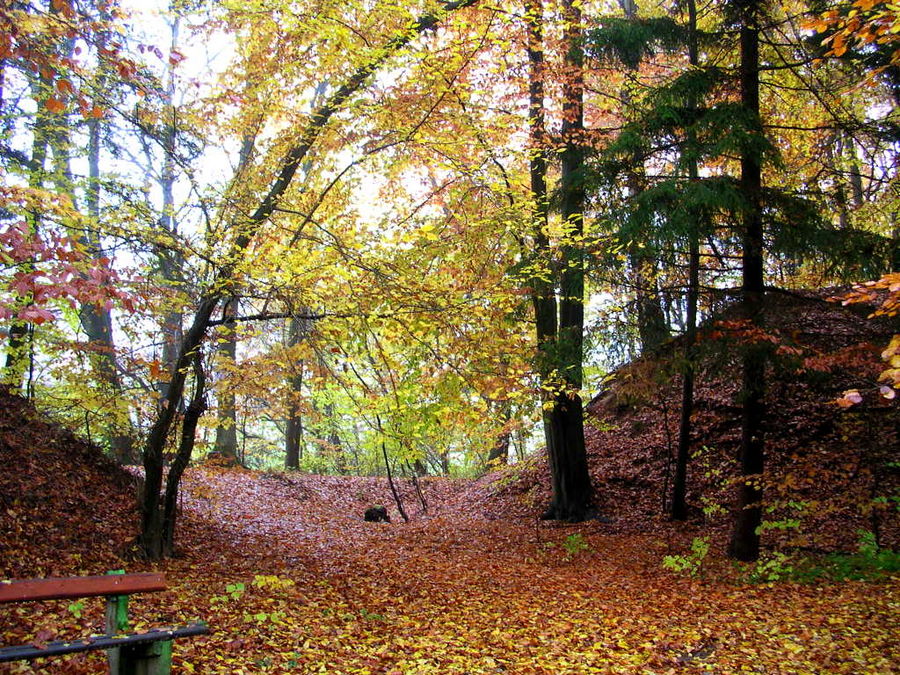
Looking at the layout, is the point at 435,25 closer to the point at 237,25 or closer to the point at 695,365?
the point at 237,25

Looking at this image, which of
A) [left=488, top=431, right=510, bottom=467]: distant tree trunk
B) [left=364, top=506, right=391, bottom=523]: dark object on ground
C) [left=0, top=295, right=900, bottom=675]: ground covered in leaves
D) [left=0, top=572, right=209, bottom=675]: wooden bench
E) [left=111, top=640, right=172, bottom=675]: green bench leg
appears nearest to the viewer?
[left=0, top=572, right=209, bottom=675]: wooden bench

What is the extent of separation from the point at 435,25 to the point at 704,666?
25.3 ft

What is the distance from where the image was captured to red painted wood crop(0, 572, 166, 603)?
265 cm

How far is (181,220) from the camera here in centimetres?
668

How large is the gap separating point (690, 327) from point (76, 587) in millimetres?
6568

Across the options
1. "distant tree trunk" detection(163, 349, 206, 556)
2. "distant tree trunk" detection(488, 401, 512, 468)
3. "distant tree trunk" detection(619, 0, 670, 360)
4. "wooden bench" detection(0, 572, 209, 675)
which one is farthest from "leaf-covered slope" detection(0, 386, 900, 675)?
"distant tree trunk" detection(619, 0, 670, 360)

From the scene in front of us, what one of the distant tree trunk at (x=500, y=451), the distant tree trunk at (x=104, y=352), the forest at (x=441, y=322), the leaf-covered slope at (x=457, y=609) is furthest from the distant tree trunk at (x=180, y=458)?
Answer: the distant tree trunk at (x=500, y=451)

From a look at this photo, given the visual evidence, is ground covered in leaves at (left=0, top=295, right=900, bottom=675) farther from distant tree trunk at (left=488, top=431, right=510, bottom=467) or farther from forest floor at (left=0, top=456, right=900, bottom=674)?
distant tree trunk at (left=488, top=431, right=510, bottom=467)

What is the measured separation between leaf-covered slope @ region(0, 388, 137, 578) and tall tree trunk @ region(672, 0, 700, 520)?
6.78 meters

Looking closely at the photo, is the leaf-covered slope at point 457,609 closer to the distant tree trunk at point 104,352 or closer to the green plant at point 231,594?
the green plant at point 231,594

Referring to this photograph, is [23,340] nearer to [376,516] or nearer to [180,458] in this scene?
[180,458]

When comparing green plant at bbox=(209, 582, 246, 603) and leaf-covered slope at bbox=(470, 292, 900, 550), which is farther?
leaf-covered slope at bbox=(470, 292, 900, 550)

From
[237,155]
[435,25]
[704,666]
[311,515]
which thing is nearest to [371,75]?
[435,25]

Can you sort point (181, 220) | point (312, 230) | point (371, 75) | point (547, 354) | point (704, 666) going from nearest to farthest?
point (704, 666) < point (181, 220) < point (371, 75) < point (312, 230) < point (547, 354)
